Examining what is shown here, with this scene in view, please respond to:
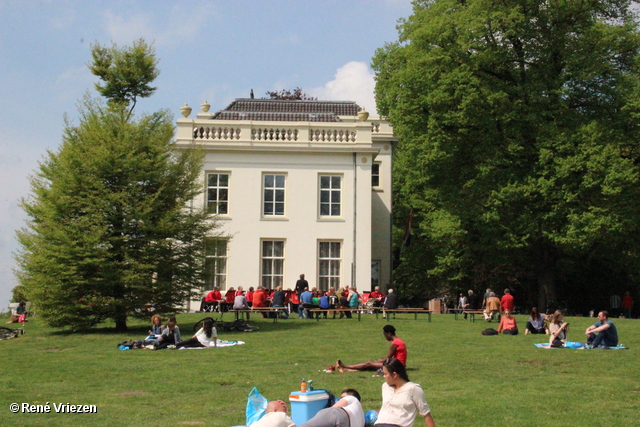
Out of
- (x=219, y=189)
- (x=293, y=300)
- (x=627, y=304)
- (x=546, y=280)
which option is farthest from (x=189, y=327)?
(x=627, y=304)

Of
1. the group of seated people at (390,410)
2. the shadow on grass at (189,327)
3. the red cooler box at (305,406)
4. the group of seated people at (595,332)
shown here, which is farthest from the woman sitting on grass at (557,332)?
the group of seated people at (390,410)

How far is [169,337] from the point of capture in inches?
757

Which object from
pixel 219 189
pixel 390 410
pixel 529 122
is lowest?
pixel 390 410

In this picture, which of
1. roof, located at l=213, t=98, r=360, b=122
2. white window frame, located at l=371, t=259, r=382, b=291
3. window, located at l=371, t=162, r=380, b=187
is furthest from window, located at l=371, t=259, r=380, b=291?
roof, located at l=213, t=98, r=360, b=122

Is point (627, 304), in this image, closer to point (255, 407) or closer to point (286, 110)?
point (286, 110)

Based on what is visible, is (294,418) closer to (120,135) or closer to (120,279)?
(120,279)

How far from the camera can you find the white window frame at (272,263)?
35.5 meters

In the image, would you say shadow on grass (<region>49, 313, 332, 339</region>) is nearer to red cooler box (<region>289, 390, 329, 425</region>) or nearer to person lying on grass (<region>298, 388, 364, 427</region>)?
red cooler box (<region>289, 390, 329, 425</region>)

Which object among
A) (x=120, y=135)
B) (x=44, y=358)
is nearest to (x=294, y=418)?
(x=44, y=358)

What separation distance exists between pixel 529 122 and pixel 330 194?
31.2 ft

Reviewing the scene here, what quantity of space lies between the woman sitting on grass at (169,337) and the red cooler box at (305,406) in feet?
34.3

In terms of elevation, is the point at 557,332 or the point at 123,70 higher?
the point at 123,70

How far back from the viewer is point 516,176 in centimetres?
3362

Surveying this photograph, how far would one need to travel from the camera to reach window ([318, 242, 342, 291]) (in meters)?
35.6
